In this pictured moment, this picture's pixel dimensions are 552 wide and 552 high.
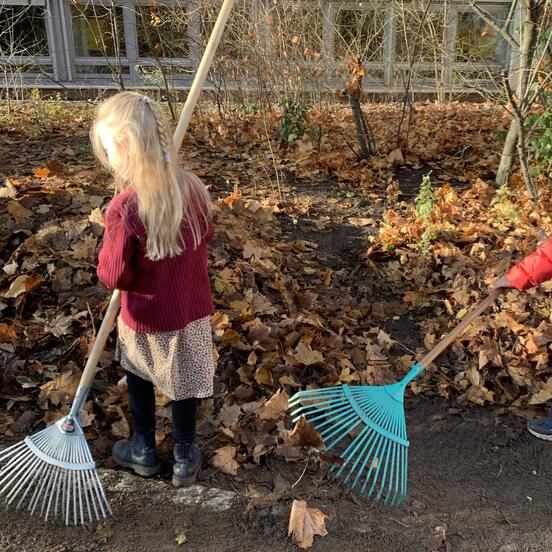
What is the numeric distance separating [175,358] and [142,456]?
0.57m

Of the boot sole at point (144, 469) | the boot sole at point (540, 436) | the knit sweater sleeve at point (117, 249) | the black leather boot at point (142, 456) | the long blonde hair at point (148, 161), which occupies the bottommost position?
the boot sole at point (540, 436)

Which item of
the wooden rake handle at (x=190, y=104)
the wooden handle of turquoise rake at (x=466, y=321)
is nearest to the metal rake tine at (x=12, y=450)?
the wooden rake handle at (x=190, y=104)

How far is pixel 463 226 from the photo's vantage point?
532 centimetres

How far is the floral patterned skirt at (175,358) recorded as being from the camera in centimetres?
245

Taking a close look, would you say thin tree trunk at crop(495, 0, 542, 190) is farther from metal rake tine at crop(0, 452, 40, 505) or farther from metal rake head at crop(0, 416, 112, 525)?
metal rake tine at crop(0, 452, 40, 505)

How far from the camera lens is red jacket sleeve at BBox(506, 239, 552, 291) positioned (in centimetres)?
280

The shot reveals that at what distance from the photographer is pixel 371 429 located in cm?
311

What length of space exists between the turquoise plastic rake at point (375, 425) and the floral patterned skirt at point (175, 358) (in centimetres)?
60

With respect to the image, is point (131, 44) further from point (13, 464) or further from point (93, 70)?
point (13, 464)

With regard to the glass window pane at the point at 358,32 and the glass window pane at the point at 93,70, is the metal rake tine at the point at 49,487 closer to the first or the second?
the glass window pane at the point at 358,32

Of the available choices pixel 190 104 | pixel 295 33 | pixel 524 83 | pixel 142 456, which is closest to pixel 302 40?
pixel 295 33

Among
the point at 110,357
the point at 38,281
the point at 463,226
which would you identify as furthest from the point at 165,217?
the point at 463,226

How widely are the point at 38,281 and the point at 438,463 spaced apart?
2.45 metres

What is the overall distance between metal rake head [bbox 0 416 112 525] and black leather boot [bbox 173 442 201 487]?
0.32m
